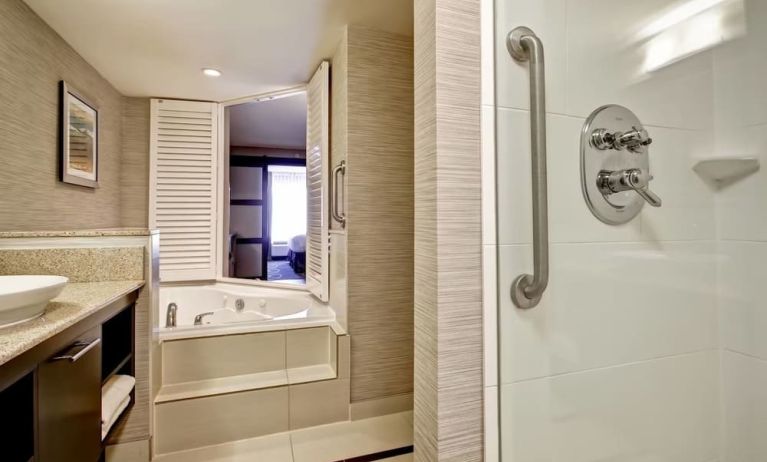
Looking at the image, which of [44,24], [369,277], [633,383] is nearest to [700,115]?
[633,383]

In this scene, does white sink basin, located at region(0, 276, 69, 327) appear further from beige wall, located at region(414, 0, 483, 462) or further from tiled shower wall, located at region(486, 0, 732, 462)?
tiled shower wall, located at region(486, 0, 732, 462)

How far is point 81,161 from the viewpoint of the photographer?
227 centimetres

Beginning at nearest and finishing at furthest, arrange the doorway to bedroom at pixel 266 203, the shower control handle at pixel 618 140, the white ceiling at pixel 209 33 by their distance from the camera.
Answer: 1. the shower control handle at pixel 618 140
2. the white ceiling at pixel 209 33
3. the doorway to bedroom at pixel 266 203

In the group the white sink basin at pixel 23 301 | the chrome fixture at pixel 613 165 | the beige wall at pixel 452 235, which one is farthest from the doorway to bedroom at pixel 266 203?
the chrome fixture at pixel 613 165

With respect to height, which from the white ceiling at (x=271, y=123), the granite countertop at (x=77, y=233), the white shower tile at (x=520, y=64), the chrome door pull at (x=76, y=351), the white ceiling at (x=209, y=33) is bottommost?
the chrome door pull at (x=76, y=351)

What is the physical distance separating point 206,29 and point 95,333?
5.65ft

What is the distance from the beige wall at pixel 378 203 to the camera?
2.00 metres

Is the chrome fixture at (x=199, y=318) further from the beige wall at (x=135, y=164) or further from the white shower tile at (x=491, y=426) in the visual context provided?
the white shower tile at (x=491, y=426)

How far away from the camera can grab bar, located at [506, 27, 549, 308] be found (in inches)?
29.6

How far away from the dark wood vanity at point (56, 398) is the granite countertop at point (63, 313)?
1.5 inches

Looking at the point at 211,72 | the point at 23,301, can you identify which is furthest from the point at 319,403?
the point at 211,72

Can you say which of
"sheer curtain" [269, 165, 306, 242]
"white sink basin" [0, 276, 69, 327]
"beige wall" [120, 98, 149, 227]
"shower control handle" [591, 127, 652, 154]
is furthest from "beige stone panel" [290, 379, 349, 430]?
"sheer curtain" [269, 165, 306, 242]

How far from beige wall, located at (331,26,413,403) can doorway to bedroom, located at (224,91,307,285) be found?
2.82 metres

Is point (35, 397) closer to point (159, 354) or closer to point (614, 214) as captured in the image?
point (159, 354)
